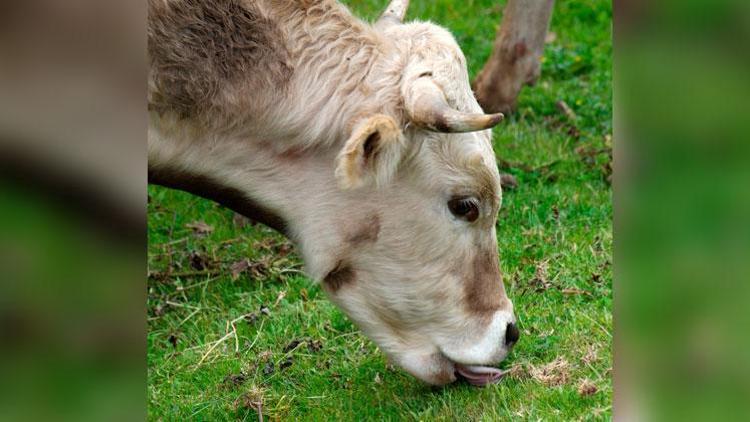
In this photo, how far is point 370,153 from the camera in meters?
4.03

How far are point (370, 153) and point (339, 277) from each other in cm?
70

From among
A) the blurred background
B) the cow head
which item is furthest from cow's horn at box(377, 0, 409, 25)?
the blurred background

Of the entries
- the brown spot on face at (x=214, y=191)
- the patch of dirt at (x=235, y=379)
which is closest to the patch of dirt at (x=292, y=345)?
the patch of dirt at (x=235, y=379)

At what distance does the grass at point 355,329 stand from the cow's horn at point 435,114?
1.28 meters

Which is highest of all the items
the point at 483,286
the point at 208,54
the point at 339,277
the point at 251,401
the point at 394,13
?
the point at 394,13

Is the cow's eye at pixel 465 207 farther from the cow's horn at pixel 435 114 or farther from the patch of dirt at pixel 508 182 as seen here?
the patch of dirt at pixel 508 182

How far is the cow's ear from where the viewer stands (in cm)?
389

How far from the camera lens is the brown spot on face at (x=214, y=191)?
4242mm

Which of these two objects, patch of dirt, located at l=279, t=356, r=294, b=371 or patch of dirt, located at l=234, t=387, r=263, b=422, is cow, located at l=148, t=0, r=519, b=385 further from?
patch of dirt, located at l=279, t=356, r=294, b=371

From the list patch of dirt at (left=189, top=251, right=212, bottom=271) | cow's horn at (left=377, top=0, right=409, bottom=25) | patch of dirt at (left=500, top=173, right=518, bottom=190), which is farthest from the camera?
patch of dirt at (left=500, top=173, right=518, bottom=190)
